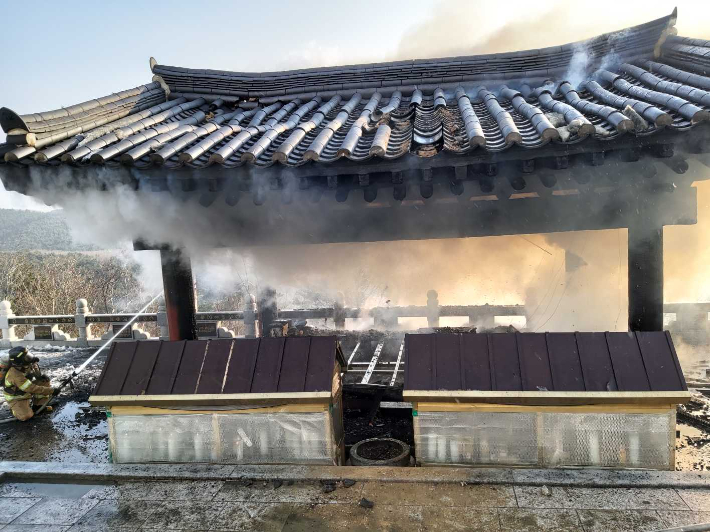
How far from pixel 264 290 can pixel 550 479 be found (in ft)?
29.2

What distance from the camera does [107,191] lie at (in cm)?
481

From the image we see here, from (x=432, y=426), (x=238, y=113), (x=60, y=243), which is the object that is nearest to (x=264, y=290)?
(x=238, y=113)

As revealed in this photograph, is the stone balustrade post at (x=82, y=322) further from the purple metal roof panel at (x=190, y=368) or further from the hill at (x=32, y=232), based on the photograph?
the hill at (x=32, y=232)

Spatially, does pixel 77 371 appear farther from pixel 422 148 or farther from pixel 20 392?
pixel 422 148

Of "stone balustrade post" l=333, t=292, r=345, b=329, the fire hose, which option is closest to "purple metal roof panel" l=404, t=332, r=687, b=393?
the fire hose

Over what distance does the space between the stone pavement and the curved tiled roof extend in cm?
314

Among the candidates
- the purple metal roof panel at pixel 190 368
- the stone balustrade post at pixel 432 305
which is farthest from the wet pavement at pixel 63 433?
the stone balustrade post at pixel 432 305

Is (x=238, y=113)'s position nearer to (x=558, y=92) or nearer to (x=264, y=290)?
(x=558, y=92)

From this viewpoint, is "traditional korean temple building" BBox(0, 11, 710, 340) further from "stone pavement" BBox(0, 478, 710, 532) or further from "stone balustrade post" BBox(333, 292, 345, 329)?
"stone balustrade post" BBox(333, 292, 345, 329)

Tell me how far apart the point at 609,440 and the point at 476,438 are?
127 cm

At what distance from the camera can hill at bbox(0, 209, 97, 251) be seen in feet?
206

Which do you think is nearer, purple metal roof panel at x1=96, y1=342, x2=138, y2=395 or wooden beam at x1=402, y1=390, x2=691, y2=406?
wooden beam at x1=402, y1=390, x2=691, y2=406

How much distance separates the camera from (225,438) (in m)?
5.18

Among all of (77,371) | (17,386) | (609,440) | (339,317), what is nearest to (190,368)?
(609,440)
